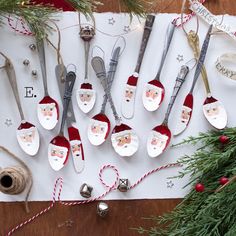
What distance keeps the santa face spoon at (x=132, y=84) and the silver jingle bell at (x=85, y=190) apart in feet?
0.49

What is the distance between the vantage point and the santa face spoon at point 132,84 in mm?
1000

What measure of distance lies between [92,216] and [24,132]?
0.67 feet

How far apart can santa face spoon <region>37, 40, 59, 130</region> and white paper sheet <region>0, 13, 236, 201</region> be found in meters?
0.01

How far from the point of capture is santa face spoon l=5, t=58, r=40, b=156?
100 centimetres

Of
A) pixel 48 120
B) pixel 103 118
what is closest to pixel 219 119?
pixel 103 118

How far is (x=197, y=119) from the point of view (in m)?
1.01

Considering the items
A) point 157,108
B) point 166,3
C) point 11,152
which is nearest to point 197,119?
point 157,108

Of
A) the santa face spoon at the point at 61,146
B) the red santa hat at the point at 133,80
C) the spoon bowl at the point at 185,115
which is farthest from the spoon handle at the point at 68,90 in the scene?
the spoon bowl at the point at 185,115

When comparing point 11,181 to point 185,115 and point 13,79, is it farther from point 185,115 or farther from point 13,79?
point 185,115

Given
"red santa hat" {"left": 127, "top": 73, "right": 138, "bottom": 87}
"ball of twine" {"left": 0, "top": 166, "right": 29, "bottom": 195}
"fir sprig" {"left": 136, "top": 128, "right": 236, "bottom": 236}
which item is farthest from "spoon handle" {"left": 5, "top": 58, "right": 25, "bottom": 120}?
"fir sprig" {"left": 136, "top": 128, "right": 236, "bottom": 236}

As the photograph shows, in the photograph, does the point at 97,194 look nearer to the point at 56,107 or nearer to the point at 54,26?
the point at 56,107

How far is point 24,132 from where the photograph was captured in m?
1.00

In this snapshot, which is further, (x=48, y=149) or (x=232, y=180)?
(x=48, y=149)

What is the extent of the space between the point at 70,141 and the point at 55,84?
0.11 metres
